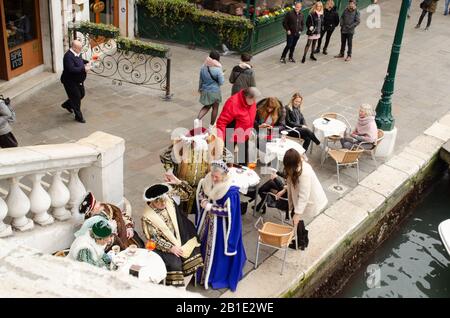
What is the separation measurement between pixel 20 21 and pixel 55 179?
6.96 m

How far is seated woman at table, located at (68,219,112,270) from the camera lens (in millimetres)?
5156

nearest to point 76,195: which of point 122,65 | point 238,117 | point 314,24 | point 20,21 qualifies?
point 238,117

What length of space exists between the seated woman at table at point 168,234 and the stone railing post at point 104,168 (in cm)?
46

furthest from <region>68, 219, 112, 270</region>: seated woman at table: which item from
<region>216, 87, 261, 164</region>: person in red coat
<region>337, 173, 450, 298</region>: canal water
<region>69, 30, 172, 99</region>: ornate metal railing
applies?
<region>69, 30, 172, 99</region>: ornate metal railing

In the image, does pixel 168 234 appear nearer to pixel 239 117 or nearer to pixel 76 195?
pixel 76 195

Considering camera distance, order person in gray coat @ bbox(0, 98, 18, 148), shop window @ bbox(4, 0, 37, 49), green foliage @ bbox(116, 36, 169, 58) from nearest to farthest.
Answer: person in gray coat @ bbox(0, 98, 18, 148)
shop window @ bbox(4, 0, 37, 49)
green foliage @ bbox(116, 36, 169, 58)

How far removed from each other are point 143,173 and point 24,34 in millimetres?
4913

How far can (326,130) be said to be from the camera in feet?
29.7

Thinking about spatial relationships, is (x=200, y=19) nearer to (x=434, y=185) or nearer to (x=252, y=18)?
(x=252, y=18)

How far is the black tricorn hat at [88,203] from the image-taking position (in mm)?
5438

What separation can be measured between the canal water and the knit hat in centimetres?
349

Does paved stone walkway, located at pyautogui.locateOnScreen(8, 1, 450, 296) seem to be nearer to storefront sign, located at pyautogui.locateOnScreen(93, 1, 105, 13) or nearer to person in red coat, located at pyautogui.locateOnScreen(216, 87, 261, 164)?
person in red coat, located at pyautogui.locateOnScreen(216, 87, 261, 164)

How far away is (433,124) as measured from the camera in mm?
10984
